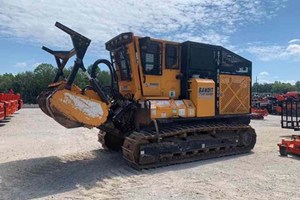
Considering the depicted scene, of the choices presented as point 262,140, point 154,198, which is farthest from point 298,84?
point 154,198

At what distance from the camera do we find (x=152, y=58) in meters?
8.47

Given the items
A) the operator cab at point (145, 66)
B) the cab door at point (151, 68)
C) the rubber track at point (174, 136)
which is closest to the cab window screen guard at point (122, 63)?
the operator cab at point (145, 66)

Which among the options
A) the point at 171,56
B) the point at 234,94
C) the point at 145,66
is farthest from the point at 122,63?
the point at 234,94

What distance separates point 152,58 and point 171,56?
0.70 metres

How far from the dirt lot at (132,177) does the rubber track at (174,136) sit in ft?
0.71

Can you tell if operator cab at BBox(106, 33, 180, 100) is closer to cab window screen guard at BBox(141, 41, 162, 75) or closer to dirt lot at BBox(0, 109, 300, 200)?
cab window screen guard at BBox(141, 41, 162, 75)

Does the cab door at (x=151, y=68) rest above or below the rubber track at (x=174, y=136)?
above

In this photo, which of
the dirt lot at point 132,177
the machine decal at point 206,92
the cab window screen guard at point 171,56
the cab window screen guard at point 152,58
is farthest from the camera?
the machine decal at point 206,92

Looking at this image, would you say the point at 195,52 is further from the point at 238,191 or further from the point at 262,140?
the point at 262,140

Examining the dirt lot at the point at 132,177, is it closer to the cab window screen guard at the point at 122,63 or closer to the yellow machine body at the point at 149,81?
the yellow machine body at the point at 149,81

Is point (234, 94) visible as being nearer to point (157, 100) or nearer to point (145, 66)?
point (157, 100)

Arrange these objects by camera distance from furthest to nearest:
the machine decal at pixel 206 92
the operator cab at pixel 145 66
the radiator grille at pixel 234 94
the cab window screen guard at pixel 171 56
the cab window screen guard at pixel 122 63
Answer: the radiator grille at pixel 234 94
the machine decal at pixel 206 92
the cab window screen guard at pixel 171 56
the cab window screen guard at pixel 122 63
the operator cab at pixel 145 66

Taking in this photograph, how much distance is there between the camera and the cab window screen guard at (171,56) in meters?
8.77

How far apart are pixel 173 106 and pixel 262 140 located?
18.6 ft
